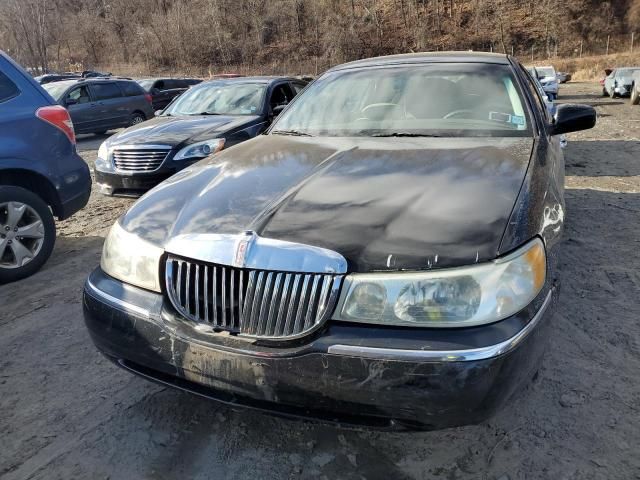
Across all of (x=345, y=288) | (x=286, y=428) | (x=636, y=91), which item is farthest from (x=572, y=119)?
(x=636, y=91)

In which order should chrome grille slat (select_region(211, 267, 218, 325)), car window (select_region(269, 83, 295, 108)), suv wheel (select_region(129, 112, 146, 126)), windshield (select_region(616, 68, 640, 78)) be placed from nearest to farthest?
chrome grille slat (select_region(211, 267, 218, 325)), car window (select_region(269, 83, 295, 108)), suv wheel (select_region(129, 112, 146, 126)), windshield (select_region(616, 68, 640, 78))

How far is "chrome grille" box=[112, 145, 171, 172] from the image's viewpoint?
5.84 metres

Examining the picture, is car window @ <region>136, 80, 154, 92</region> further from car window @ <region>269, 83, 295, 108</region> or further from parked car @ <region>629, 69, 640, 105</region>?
parked car @ <region>629, 69, 640, 105</region>

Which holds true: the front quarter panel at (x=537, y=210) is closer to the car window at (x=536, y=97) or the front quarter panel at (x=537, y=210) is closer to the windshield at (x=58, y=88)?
the car window at (x=536, y=97)

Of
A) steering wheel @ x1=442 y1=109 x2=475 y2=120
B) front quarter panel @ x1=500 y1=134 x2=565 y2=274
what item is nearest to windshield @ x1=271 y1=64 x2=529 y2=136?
steering wheel @ x1=442 y1=109 x2=475 y2=120

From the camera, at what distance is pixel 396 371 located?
1.66 meters

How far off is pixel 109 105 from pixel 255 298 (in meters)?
13.9

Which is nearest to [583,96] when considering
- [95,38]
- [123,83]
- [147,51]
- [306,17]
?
[123,83]

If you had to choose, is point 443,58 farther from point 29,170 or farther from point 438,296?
point 29,170

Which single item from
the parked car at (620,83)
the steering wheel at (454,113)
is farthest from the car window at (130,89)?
the parked car at (620,83)

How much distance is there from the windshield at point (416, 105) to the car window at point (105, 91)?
11834 mm

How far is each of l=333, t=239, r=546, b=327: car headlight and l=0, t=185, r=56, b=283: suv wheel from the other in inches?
134

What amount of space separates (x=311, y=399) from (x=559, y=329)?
1.97 metres

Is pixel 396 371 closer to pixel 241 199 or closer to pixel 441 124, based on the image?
pixel 241 199
